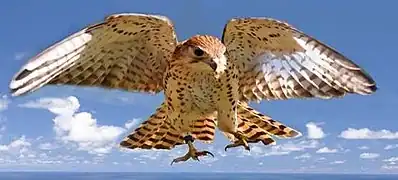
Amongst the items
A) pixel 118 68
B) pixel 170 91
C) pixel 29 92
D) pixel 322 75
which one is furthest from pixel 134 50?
pixel 29 92

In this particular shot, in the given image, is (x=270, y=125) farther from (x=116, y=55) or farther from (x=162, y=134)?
(x=116, y=55)

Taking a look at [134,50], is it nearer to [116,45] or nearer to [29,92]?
[116,45]

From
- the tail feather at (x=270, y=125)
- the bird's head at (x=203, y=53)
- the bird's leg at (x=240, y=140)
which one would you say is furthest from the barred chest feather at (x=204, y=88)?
the tail feather at (x=270, y=125)

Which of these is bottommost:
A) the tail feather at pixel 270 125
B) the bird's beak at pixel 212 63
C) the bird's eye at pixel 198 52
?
the tail feather at pixel 270 125

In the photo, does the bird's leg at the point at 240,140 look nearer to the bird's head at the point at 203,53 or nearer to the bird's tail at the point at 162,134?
the bird's tail at the point at 162,134

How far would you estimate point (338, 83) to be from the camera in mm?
5492

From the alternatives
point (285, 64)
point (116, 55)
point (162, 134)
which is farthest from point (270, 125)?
point (116, 55)

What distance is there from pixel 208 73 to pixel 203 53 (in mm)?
281

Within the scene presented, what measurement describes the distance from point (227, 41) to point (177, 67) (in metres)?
0.64

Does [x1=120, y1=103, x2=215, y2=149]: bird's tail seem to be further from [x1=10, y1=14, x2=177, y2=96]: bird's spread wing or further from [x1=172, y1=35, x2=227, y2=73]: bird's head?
[x1=172, y1=35, x2=227, y2=73]: bird's head

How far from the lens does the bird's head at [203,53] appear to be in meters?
5.18

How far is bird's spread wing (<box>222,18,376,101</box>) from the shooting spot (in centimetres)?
547

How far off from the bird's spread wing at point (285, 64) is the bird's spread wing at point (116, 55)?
61cm

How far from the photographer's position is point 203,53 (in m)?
5.14
